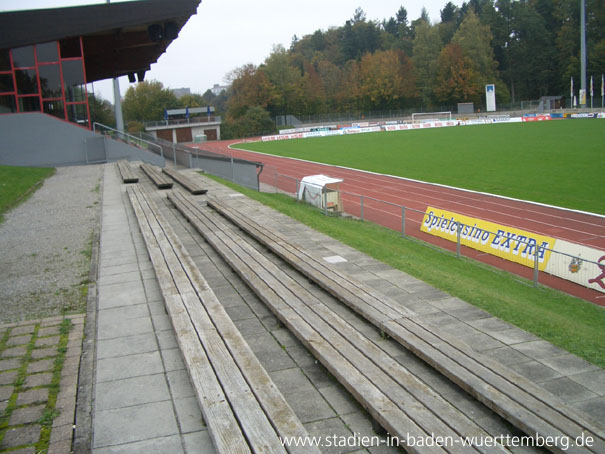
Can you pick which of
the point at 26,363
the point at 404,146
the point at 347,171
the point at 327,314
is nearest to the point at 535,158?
the point at 347,171

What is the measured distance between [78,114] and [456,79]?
3286 inches

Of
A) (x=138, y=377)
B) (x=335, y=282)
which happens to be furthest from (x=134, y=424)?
(x=335, y=282)

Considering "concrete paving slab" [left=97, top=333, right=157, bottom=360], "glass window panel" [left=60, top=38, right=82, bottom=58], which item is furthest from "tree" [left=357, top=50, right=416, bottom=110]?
"concrete paving slab" [left=97, top=333, right=157, bottom=360]

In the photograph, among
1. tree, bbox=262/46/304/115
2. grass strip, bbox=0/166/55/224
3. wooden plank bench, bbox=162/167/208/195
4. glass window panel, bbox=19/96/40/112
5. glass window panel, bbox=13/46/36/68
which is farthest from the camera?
tree, bbox=262/46/304/115

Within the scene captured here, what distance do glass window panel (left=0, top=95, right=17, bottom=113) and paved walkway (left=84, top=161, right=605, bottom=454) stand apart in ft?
77.5

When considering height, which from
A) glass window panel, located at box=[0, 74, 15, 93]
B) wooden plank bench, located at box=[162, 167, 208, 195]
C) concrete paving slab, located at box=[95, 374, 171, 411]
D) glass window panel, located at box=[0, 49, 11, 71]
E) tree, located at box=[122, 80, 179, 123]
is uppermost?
tree, located at box=[122, 80, 179, 123]

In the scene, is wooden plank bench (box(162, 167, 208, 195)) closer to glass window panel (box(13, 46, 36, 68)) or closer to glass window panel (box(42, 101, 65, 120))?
glass window panel (box(42, 101, 65, 120))

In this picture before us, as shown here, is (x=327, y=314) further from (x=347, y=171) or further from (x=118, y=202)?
Answer: (x=347, y=171)

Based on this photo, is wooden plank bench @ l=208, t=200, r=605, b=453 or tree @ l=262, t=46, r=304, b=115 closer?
wooden plank bench @ l=208, t=200, r=605, b=453

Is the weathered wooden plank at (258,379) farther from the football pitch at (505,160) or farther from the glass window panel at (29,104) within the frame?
the glass window panel at (29,104)

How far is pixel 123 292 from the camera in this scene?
8.24 m

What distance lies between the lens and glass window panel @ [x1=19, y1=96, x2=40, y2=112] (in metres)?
28.9

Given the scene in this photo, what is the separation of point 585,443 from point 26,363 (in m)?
5.63

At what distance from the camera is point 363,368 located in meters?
5.32
